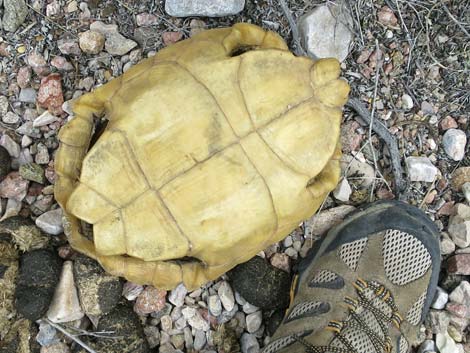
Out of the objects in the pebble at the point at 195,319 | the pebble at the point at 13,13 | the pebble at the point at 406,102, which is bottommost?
the pebble at the point at 195,319

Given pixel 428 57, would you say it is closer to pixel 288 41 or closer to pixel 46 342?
pixel 288 41

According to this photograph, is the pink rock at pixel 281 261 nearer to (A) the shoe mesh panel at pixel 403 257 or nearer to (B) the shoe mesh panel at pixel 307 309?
(B) the shoe mesh panel at pixel 307 309

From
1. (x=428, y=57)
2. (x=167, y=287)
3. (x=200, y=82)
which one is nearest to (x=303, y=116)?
(x=200, y=82)

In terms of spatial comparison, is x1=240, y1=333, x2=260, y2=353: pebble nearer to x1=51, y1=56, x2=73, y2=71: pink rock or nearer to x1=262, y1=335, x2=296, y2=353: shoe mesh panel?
x1=262, y1=335, x2=296, y2=353: shoe mesh panel

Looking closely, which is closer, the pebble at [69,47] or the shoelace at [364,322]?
the shoelace at [364,322]

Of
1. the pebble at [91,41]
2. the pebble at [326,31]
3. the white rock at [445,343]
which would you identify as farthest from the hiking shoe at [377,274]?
the pebble at [91,41]

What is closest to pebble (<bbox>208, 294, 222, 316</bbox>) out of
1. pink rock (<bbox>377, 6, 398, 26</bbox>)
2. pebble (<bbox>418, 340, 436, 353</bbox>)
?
pebble (<bbox>418, 340, 436, 353</bbox>)
